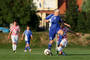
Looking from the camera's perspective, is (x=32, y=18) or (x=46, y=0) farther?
(x=46, y=0)

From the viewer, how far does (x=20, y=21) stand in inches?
2628

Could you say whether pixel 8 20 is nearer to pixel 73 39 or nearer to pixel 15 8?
pixel 15 8

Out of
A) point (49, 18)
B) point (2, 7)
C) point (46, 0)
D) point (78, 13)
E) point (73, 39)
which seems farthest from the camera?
point (46, 0)

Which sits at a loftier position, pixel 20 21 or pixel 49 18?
pixel 49 18

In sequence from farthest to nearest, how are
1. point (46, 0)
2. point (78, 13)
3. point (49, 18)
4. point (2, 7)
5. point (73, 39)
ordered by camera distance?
point (46, 0)
point (78, 13)
point (2, 7)
point (73, 39)
point (49, 18)

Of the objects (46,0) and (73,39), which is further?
(46,0)

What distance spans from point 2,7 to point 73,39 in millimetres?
20594

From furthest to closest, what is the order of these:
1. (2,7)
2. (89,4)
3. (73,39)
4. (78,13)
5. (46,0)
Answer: (46,0) → (89,4) → (78,13) → (2,7) → (73,39)

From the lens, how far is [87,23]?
68875mm

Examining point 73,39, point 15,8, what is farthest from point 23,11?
point 73,39

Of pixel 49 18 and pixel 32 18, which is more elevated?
pixel 49 18

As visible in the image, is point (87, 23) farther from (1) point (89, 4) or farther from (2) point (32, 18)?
(1) point (89, 4)

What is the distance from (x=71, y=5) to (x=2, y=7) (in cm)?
1281

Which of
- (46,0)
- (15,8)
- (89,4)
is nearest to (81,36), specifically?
(15,8)
